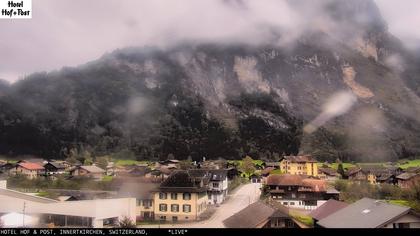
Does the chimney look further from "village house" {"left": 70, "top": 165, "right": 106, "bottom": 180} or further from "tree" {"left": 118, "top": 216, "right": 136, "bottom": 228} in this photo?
"tree" {"left": 118, "top": 216, "right": 136, "bottom": 228}

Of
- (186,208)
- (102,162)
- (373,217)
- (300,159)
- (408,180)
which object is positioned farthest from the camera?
(300,159)

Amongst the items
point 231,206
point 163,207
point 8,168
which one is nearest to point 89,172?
point 8,168

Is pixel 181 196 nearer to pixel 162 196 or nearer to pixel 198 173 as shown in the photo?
pixel 162 196

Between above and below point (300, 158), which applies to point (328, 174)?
below

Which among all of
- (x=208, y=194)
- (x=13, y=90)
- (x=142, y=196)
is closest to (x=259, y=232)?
(x=208, y=194)

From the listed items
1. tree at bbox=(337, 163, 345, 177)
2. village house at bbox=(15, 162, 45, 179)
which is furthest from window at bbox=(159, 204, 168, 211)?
tree at bbox=(337, 163, 345, 177)

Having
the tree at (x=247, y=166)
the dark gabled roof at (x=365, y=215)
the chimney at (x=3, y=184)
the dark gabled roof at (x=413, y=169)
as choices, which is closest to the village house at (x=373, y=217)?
the dark gabled roof at (x=365, y=215)

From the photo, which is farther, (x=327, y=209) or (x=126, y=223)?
(x=327, y=209)
